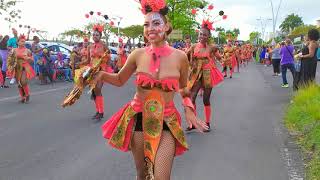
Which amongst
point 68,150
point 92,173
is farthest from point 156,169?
point 68,150

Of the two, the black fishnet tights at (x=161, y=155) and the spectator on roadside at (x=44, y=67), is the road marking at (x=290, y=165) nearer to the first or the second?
the black fishnet tights at (x=161, y=155)

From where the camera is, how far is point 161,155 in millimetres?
3809

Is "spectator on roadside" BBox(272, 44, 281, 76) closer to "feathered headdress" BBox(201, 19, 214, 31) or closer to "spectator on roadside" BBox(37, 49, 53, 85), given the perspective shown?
"spectator on roadside" BBox(37, 49, 53, 85)

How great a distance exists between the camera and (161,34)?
4047mm

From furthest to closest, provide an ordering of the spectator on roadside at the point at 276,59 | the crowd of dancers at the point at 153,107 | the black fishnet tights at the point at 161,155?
the spectator on roadside at the point at 276,59 < the crowd of dancers at the point at 153,107 < the black fishnet tights at the point at 161,155

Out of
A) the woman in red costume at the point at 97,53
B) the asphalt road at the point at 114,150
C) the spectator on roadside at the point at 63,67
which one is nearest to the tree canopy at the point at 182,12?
the spectator on roadside at the point at 63,67

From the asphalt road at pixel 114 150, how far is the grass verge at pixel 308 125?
165 mm

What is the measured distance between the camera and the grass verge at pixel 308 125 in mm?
6152

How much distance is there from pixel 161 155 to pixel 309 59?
9730mm

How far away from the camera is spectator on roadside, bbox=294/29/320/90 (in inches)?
478

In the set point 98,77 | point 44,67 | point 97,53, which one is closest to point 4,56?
point 44,67

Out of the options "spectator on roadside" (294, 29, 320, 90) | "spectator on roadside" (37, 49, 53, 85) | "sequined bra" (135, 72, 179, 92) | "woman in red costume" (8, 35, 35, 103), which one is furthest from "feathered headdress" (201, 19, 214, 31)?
"spectator on roadside" (37, 49, 53, 85)

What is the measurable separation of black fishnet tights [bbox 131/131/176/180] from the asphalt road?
183 cm

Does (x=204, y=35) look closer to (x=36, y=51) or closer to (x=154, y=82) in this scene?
(x=154, y=82)
